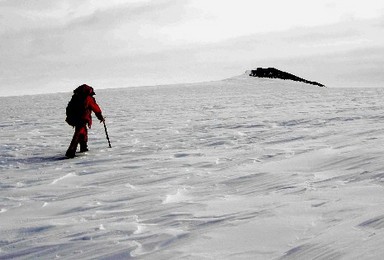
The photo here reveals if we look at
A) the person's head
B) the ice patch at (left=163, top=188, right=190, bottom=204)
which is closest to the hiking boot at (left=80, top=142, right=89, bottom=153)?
the person's head

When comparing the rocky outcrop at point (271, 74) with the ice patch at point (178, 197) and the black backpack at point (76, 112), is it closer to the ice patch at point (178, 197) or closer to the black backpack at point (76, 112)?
the black backpack at point (76, 112)

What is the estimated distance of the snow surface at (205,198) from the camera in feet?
10.9

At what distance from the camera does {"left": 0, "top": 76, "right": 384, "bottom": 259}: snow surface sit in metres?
3.33

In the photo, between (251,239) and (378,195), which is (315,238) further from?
(378,195)

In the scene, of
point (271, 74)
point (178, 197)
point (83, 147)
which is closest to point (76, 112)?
point (83, 147)

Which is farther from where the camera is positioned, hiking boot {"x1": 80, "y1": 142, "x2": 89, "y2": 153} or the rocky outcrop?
the rocky outcrop

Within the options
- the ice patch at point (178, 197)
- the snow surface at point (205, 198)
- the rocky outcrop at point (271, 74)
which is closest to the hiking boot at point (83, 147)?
the snow surface at point (205, 198)

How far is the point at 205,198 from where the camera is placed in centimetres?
476

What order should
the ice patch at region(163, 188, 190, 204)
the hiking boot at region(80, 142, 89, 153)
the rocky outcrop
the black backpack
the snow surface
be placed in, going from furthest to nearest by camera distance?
the rocky outcrop → the hiking boot at region(80, 142, 89, 153) → the black backpack → the ice patch at region(163, 188, 190, 204) → the snow surface

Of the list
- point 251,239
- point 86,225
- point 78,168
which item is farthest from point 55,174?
point 251,239

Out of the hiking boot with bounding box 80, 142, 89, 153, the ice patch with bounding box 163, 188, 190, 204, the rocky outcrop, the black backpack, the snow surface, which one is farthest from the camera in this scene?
the rocky outcrop

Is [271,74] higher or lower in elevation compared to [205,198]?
higher

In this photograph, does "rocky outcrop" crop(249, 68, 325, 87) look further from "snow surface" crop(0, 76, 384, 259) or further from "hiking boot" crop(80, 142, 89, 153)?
"hiking boot" crop(80, 142, 89, 153)

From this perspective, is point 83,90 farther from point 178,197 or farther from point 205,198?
point 205,198
